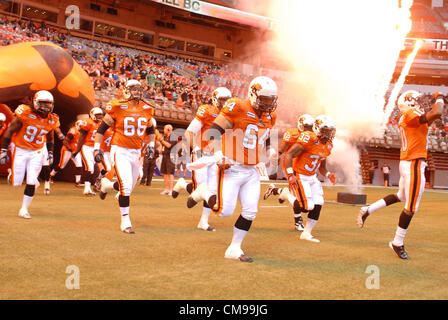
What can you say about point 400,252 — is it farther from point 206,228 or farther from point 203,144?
point 203,144

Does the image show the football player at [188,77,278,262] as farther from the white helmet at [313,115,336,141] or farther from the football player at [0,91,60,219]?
the football player at [0,91,60,219]

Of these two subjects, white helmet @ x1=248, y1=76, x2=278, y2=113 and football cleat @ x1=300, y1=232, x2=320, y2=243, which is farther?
football cleat @ x1=300, y1=232, x2=320, y2=243

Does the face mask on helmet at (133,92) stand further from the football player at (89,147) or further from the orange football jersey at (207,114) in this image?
the football player at (89,147)

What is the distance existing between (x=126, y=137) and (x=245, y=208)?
2.35 metres

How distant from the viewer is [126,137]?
248 inches

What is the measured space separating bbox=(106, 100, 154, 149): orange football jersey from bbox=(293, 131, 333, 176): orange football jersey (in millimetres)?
2409

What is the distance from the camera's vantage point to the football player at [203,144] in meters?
6.66

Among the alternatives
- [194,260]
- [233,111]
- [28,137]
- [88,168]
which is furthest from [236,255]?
[88,168]

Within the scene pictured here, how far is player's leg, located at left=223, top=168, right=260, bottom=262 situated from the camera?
15.8ft

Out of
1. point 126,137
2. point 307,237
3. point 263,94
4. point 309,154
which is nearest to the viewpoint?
point 263,94

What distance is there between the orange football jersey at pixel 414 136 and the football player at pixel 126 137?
358 centimetres

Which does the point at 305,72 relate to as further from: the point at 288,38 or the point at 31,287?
the point at 31,287

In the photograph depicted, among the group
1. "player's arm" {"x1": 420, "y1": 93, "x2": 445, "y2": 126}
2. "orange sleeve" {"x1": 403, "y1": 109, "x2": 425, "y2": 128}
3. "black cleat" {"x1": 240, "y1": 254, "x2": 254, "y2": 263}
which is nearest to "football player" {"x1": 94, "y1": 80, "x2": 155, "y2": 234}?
"black cleat" {"x1": 240, "y1": 254, "x2": 254, "y2": 263}

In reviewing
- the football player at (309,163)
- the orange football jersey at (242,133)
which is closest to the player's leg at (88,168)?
the football player at (309,163)
